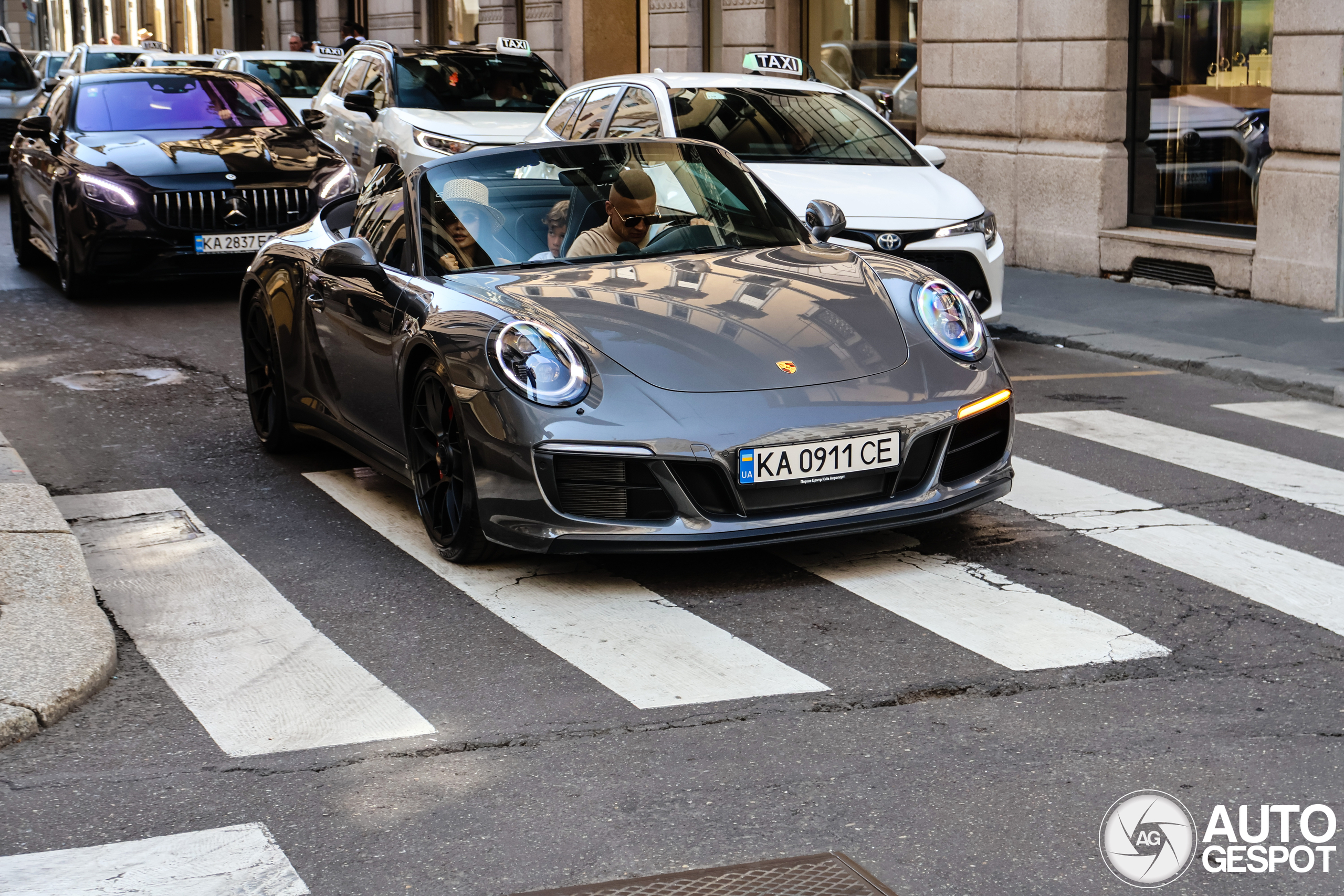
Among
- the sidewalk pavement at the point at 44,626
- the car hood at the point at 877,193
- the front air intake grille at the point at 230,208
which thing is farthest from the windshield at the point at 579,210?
the front air intake grille at the point at 230,208

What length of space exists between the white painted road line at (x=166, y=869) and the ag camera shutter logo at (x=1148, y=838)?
1.59 meters

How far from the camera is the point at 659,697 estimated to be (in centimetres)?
433

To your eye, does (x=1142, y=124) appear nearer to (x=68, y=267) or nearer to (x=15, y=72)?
(x=68, y=267)

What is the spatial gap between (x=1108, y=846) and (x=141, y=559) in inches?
142

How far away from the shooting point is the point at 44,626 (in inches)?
188

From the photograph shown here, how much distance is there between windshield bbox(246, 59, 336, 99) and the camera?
20.8 meters

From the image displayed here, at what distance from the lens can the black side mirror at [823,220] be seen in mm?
6867

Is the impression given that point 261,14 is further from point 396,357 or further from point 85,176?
point 396,357

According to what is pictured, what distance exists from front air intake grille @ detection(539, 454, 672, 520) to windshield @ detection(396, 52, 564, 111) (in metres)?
10.4

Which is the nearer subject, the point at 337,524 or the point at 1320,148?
the point at 337,524

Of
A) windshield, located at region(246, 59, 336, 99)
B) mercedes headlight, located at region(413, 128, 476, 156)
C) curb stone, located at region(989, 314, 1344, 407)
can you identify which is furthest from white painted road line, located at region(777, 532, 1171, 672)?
windshield, located at region(246, 59, 336, 99)

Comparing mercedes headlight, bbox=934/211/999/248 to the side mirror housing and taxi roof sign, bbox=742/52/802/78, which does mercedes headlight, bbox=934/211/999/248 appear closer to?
the side mirror housing

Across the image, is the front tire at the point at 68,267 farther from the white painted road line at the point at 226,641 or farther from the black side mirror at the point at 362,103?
the white painted road line at the point at 226,641

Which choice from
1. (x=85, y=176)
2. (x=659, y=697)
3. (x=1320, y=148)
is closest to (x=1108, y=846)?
(x=659, y=697)
